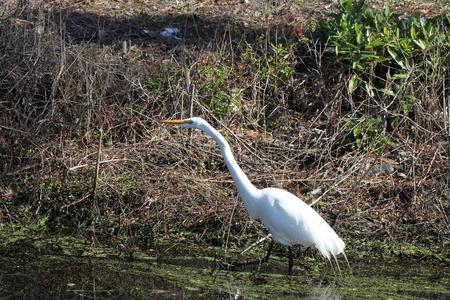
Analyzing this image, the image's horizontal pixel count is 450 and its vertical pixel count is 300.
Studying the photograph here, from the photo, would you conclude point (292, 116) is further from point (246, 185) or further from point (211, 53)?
point (246, 185)

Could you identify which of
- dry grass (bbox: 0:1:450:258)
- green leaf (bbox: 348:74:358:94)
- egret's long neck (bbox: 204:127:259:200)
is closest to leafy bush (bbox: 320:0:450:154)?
green leaf (bbox: 348:74:358:94)

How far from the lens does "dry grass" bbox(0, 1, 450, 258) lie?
4.77 metres

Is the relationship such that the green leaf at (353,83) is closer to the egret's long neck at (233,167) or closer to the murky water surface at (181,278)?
the murky water surface at (181,278)

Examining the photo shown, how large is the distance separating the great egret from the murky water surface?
0.24 metres

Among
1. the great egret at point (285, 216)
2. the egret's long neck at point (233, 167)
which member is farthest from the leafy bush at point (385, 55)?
the egret's long neck at point (233, 167)

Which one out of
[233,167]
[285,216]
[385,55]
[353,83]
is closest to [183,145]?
[233,167]

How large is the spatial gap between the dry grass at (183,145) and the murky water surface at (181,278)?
0.40 meters

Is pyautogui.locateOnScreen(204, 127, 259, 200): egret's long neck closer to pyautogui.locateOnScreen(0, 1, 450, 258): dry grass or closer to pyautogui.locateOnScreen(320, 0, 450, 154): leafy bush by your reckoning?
pyautogui.locateOnScreen(0, 1, 450, 258): dry grass

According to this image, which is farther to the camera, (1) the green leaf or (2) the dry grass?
(1) the green leaf

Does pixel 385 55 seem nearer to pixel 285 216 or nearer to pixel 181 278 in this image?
pixel 285 216

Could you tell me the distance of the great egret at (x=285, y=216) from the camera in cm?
394

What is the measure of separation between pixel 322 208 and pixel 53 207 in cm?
249

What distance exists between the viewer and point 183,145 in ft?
17.3

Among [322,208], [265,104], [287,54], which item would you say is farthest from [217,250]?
[287,54]
